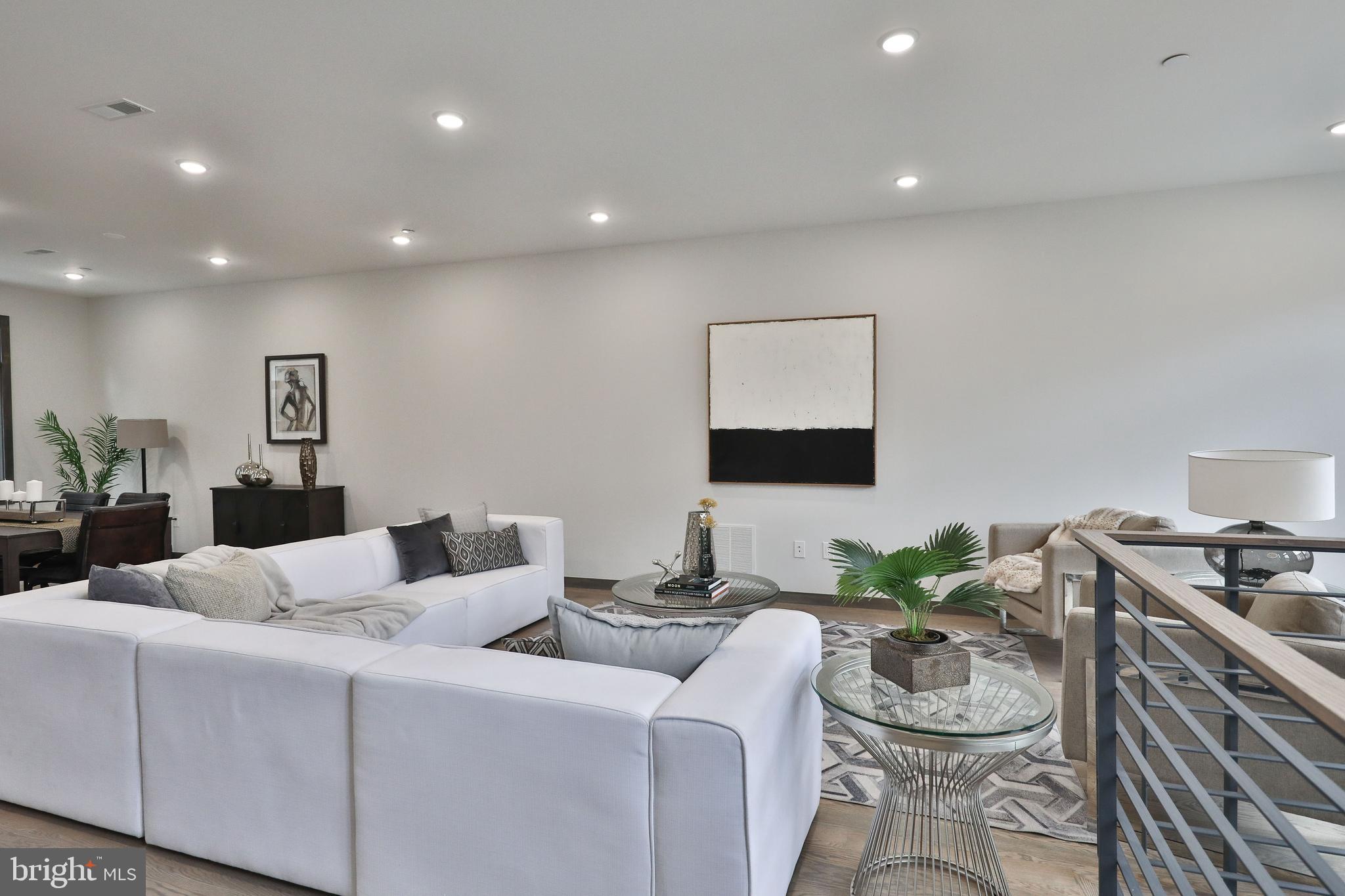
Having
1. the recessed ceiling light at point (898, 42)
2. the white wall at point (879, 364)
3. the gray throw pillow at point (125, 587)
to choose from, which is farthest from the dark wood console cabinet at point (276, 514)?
the recessed ceiling light at point (898, 42)

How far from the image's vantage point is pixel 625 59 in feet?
8.63

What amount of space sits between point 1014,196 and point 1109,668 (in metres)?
3.55

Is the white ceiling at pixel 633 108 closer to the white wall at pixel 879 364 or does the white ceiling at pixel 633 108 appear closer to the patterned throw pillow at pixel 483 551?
the white wall at pixel 879 364

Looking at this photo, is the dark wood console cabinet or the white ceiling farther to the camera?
the dark wood console cabinet

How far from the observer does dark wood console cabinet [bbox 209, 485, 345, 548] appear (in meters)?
5.84

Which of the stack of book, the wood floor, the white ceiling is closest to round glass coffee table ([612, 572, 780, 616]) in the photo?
the stack of book

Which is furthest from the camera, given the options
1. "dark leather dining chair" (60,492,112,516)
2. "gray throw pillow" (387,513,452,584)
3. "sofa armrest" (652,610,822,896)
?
"dark leather dining chair" (60,492,112,516)

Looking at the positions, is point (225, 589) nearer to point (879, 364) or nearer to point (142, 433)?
point (879, 364)

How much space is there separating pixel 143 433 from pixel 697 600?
5.84 metres

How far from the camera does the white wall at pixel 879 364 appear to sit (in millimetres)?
4047

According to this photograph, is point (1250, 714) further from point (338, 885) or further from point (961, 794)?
point (338, 885)

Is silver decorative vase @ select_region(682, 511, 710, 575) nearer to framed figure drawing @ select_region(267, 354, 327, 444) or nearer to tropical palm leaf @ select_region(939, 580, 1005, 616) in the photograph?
tropical palm leaf @ select_region(939, 580, 1005, 616)

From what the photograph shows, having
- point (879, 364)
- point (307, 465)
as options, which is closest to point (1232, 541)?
point (879, 364)

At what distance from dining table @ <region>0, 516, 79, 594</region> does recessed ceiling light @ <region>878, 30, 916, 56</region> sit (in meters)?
4.70
